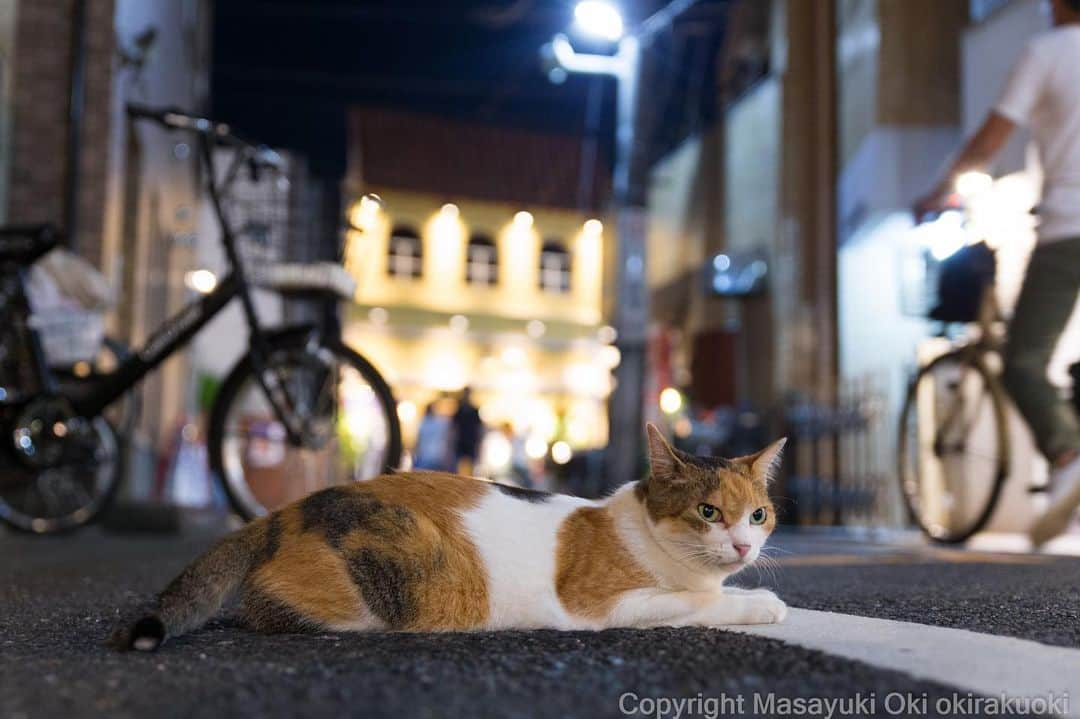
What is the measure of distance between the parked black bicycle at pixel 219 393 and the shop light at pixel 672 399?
15237 millimetres

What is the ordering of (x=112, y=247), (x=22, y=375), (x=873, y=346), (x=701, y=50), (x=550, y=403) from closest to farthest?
(x=22, y=375)
(x=112, y=247)
(x=873, y=346)
(x=701, y=50)
(x=550, y=403)

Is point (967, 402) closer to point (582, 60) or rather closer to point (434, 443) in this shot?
point (582, 60)

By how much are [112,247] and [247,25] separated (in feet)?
49.9

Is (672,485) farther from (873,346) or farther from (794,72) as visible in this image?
(794,72)

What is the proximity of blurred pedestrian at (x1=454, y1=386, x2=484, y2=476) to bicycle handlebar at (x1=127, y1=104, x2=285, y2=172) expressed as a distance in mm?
10554

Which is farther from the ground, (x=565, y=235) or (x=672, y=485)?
(x=565, y=235)

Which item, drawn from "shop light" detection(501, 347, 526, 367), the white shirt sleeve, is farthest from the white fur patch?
"shop light" detection(501, 347, 526, 367)

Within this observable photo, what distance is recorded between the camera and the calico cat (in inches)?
93.1

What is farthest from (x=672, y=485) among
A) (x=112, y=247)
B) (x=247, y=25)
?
(x=247, y=25)

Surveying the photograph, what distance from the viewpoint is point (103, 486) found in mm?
6504

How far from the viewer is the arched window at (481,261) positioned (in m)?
37.2

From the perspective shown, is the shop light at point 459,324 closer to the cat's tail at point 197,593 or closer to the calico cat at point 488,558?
the calico cat at point 488,558

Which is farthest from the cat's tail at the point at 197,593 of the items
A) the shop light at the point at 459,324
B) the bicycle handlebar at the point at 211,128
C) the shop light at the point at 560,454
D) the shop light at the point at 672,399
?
the shop light at the point at 459,324

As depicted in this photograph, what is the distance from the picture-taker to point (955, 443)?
5.88 metres
